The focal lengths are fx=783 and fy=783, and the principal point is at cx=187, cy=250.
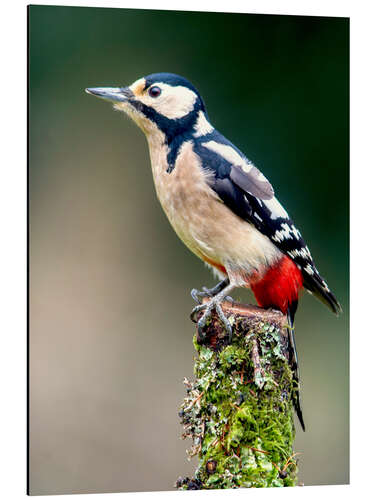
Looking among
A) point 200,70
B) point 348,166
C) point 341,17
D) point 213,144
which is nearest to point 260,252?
point 213,144

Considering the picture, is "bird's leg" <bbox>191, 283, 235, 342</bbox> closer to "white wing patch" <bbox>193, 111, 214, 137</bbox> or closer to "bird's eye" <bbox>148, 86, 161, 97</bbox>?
"white wing patch" <bbox>193, 111, 214, 137</bbox>

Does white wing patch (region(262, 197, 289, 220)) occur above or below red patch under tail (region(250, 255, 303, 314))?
above

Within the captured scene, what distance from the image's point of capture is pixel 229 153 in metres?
3.31

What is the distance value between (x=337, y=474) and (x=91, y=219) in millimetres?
1674

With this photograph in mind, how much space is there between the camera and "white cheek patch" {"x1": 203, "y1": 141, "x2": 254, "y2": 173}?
10.8ft

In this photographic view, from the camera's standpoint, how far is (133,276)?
3.96m

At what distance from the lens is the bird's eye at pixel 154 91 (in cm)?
329

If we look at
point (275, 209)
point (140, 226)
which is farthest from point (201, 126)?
point (140, 226)

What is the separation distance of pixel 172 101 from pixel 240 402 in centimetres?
128

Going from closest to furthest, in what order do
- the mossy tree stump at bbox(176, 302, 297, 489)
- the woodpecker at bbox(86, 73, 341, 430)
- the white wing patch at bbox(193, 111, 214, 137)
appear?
the mossy tree stump at bbox(176, 302, 297, 489)
the woodpecker at bbox(86, 73, 341, 430)
the white wing patch at bbox(193, 111, 214, 137)

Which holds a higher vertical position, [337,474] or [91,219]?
[91,219]

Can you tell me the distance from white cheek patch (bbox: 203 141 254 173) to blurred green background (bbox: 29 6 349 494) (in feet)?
1.35

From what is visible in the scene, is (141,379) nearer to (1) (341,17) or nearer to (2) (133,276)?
(2) (133,276)

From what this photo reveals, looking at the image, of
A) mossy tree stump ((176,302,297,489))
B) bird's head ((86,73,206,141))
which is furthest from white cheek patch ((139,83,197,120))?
mossy tree stump ((176,302,297,489))
